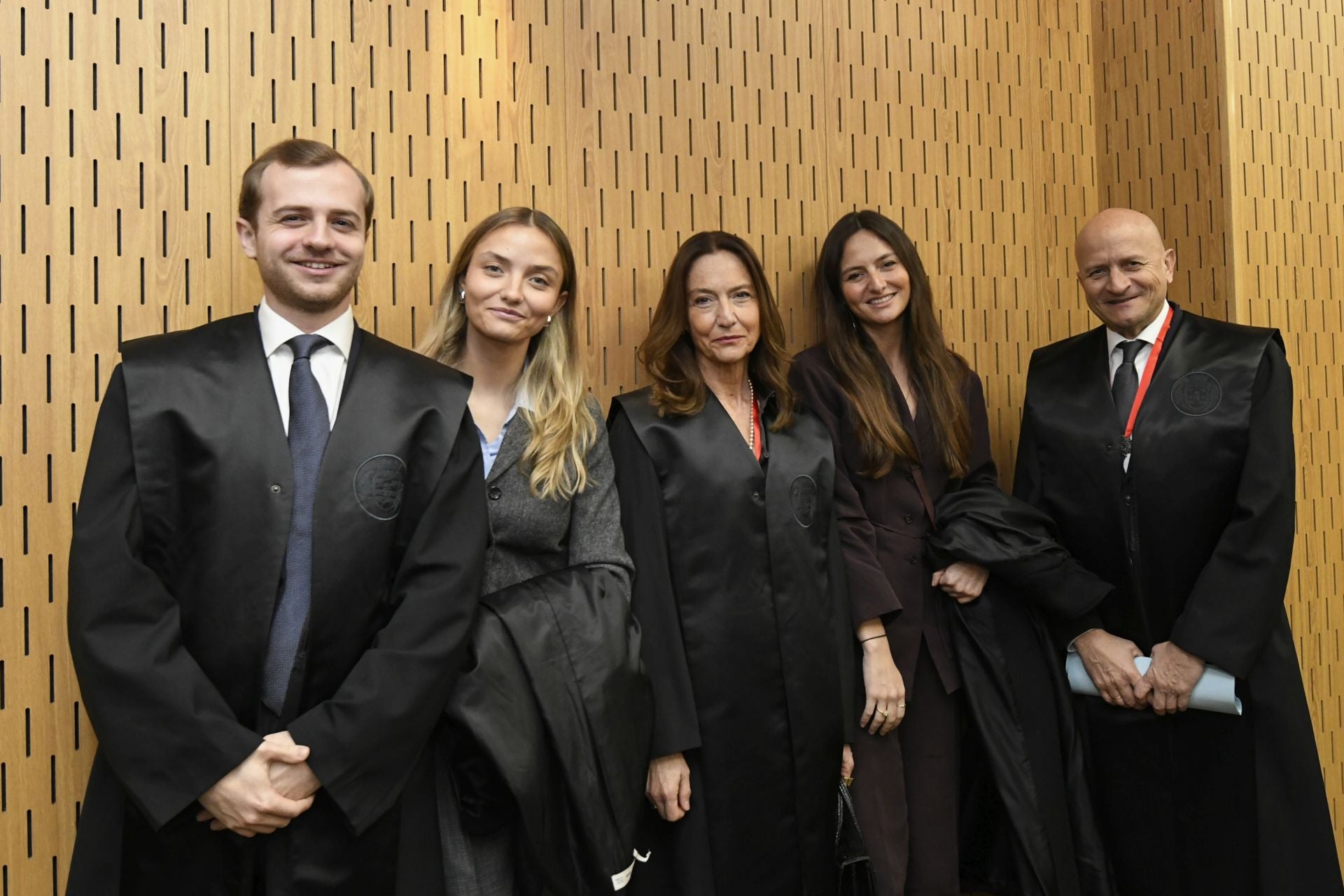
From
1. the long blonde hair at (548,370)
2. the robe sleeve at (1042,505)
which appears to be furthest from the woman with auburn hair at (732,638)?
the robe sleeve at (1042,505)

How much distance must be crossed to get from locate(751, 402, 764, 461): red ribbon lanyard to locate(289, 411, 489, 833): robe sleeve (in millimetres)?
911

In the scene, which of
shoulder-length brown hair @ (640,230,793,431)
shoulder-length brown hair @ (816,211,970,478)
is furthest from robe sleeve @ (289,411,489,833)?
shoulder-length brown hair @ (816,211,970,478)

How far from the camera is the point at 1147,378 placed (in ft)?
10.6

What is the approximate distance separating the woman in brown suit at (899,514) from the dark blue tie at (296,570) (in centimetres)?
155

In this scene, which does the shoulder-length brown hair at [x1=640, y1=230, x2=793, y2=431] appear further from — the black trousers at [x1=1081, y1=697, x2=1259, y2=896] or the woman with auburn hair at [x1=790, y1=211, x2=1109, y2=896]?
the black trousers at [x1=1081, y1=697, x2=1259, y2=896]

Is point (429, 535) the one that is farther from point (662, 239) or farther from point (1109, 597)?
point (1109, 597)

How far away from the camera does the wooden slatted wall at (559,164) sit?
2.55 meters

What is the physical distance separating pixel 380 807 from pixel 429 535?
55cm

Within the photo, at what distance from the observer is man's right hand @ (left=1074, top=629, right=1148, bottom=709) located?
10.2 feet

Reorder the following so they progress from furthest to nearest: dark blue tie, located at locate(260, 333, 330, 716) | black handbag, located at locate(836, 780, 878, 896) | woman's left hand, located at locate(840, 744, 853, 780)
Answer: woman's left hand, located at locate(840, 744, 853, 780)
black handbag, located at locate(836, 780, 878, 896)
dark blue tie, located at locate(260, 333, 330, 716)

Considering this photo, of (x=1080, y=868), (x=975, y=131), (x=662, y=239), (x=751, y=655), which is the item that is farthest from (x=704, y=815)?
(x=975, y=131)

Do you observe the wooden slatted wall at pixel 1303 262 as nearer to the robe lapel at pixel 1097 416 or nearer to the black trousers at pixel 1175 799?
the robe lapel at pixel 1097 416

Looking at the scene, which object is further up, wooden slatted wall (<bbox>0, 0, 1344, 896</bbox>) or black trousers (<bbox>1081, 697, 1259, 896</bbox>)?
wooden slatted wall (<bbox>0, 0, 1344, 896</bbox>)

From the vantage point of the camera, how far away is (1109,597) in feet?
10.5
